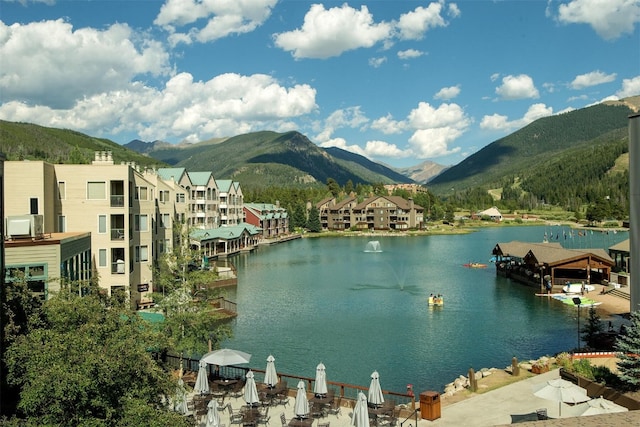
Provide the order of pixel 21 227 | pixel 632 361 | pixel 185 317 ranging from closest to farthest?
pixel 632 361, pixel 21 227, pixel 185 317

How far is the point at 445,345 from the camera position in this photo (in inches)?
1284

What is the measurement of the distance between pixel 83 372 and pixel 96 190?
24302 mm

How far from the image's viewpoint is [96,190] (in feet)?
105

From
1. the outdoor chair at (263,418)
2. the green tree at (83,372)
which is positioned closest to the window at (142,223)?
the outdoor chair at (263,418)

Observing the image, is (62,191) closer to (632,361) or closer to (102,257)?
(102,257)

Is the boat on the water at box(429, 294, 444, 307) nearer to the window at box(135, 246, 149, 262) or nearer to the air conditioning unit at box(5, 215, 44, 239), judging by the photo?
the window at box(135, 246, 149, 262)

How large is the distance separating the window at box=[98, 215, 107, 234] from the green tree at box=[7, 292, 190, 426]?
2127cm

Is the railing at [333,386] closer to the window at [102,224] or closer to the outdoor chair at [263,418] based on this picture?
the outdoor chair at [263,418]

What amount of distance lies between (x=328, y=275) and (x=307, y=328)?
89.5ft

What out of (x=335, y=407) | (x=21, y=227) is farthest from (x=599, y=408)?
(x=21, y=227)

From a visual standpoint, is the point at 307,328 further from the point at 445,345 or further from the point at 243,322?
the point at 445,345

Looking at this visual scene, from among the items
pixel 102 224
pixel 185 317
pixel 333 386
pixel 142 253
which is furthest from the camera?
pixel 142 253

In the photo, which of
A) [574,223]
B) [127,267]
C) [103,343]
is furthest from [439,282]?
[574,223]

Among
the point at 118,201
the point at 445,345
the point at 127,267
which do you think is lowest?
the point at 445,345
